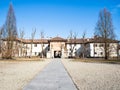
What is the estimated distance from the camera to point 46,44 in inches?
3922

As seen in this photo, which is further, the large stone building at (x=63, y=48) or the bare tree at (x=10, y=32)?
the large stone building at (x=63, y=48)

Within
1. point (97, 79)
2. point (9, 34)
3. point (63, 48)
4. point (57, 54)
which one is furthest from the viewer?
point (57, 54)

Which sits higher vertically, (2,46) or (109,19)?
(109,19)

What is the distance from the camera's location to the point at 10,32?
5741 cm

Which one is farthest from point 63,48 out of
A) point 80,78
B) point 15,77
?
point 80,78

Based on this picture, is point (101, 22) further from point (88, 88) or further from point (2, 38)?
point (88, 88)

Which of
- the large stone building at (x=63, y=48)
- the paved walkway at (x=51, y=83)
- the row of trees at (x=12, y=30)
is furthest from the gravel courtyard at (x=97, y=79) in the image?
the large stone building at (x=63, y=48)

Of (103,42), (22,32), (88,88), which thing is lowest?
(88,88)

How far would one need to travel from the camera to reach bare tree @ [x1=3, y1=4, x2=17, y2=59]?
2183 inches

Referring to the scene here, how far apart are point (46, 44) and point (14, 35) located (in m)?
41.9

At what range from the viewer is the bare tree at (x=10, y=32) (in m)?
55.4

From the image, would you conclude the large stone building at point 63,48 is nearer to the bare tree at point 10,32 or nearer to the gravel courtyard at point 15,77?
the bare tree at point 10,32

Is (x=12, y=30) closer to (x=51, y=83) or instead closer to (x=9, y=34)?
(x=9, y=34)

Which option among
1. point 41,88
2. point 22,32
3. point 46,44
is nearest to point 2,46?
point 22,32
